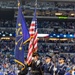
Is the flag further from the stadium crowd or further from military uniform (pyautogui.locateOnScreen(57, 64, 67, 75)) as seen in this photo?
the stadium crowd

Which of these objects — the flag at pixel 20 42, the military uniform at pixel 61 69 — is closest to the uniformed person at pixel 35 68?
the flag at pixel 20 42

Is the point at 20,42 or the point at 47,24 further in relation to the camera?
the point at 47,24

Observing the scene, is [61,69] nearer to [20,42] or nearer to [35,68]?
[20,42]

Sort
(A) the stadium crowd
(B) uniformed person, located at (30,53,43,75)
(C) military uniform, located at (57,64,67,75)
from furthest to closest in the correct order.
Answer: (A) the stadium crowd → (C) military uniform, located at (57,64,67,75) → (B) uniformed person, located at (30,53,43,75)

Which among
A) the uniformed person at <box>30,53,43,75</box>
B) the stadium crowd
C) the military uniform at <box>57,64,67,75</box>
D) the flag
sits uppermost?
the flag

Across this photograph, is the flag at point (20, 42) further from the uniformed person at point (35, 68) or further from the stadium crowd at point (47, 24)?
the stadium crowd at point (47, 24)

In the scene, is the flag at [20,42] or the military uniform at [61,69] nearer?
the flag at [20,42]

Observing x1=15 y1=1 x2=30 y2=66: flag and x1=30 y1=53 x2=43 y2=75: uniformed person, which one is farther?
x1=15 y1=1 x2=30 y2=66: flag

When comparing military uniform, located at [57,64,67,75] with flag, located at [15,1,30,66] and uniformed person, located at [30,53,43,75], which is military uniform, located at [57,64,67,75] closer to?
flag, located at [15,1,30,66]

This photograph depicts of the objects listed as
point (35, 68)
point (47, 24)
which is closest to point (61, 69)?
point (35, 68)

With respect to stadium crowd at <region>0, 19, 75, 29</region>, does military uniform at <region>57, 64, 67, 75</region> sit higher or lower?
higher

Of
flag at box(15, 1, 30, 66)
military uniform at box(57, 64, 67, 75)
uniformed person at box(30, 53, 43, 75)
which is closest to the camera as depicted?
uniformed person at box(30, 53, 43, 75)

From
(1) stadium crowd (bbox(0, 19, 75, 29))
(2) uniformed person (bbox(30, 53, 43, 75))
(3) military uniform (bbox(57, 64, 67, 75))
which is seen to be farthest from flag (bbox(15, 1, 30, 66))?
(1) stadium crowd (bbox(0, 19, 75, 29))

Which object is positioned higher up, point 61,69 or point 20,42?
point 20,42
